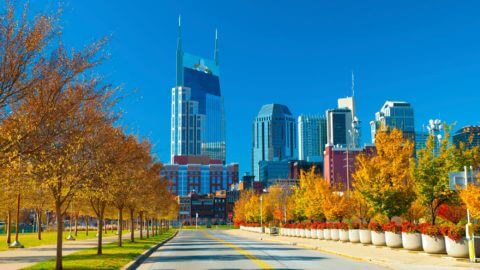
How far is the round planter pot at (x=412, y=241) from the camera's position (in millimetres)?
27344

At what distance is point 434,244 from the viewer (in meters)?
25.1

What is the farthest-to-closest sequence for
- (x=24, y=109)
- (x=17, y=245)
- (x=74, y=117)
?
(x=17, y=245), (x=74, y=117), (x=24, y=109)

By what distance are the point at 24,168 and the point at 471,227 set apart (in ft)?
53.2

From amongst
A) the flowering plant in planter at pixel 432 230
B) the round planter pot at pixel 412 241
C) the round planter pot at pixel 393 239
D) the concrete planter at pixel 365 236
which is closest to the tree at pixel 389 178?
the round planter pot at pixel 393 239

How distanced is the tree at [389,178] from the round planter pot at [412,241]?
170 inches

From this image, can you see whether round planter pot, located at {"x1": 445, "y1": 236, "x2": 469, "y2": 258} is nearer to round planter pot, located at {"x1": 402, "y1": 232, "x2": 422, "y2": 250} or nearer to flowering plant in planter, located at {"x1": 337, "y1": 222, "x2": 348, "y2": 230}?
round planter pot, located at {"x1": 402, "y1": 232, "x2": 422, "y2": 250}

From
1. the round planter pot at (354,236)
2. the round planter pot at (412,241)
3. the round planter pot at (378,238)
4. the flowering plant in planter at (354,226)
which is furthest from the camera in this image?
the flowering plant in planter at (354,226)

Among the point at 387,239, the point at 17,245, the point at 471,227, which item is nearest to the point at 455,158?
the point at 387,239

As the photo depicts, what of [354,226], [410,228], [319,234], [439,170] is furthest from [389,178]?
[319,234]

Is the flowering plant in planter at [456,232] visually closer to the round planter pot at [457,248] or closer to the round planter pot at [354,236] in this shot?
the round planter pot at [457,248]

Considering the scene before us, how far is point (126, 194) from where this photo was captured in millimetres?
33156

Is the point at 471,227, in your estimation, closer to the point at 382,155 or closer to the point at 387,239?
the point at 387,239

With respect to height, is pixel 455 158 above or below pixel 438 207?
above

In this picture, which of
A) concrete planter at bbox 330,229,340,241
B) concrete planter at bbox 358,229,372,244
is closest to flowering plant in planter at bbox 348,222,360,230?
concrete planter at bbox 358,229,372,244
